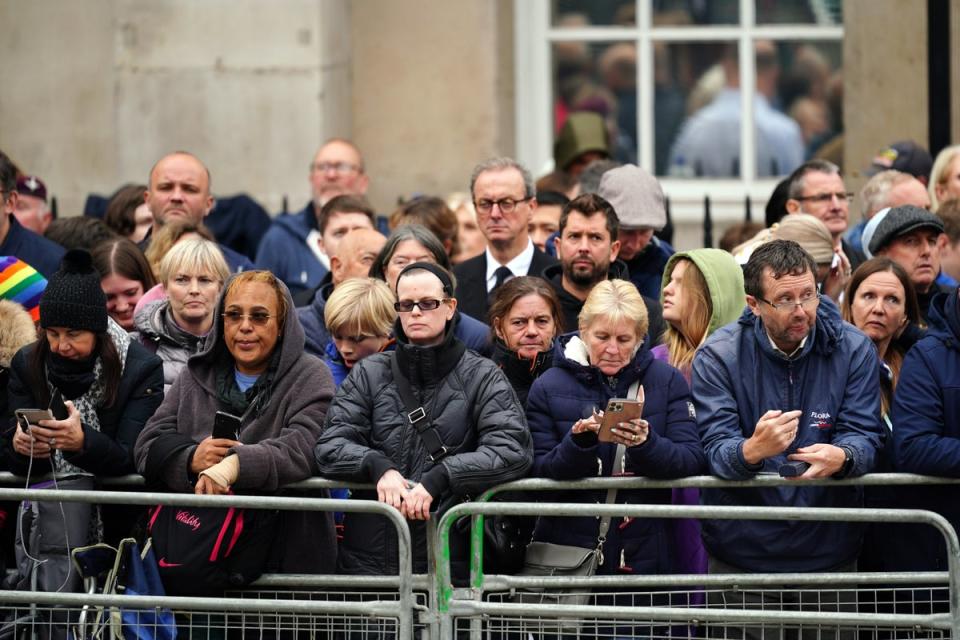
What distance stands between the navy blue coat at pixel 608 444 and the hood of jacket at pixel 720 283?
0.47m

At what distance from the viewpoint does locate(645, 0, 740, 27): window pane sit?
13305 mm

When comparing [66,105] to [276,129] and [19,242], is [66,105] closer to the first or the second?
[276,129]

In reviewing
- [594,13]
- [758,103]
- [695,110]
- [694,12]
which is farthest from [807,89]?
[594,13]

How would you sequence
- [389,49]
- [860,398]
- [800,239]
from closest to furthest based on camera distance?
[860,398]
[800,239]
[389,49]

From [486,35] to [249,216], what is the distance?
2607 mm

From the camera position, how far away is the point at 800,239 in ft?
26.0

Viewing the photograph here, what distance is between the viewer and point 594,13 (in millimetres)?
13492

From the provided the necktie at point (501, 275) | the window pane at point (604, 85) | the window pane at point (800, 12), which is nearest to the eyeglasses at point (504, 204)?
the necktie at point (501, 275)

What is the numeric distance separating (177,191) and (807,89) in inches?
225

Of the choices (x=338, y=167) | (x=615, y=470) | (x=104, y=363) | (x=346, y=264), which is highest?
(x=338, y=167)

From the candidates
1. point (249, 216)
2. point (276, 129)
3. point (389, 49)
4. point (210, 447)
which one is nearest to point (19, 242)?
point (210, 447)

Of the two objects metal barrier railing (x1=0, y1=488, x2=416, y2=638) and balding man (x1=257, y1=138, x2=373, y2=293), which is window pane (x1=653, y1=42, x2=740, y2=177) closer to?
balding man (x1=257, y1=138, x2=373, y2=293)

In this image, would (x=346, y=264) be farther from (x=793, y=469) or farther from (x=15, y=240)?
(x=793, y=469)

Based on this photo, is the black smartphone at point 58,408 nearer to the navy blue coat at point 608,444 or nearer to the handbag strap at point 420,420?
the handbag strap at point 420,420
